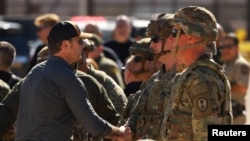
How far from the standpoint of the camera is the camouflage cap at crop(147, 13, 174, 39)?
802 cm

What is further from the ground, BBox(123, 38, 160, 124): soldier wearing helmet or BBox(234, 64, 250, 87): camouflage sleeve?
BBox(123, 38, 160, 124): soldier wearing helmet

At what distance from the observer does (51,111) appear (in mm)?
6953

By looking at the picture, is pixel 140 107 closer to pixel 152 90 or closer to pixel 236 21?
pixel 152 90

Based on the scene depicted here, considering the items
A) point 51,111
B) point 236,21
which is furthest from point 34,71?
point 236,21

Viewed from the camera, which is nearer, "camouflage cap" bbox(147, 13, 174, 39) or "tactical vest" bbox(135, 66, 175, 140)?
"tactical vest" bbox(135, 66, 175, 140)

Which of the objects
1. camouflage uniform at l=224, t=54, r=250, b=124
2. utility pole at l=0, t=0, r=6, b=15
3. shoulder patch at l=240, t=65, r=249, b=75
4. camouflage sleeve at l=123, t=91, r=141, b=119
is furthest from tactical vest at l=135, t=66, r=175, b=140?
utility pole at l=0, t=0, r=6, b=15

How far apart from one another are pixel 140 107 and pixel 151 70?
0.99 metres

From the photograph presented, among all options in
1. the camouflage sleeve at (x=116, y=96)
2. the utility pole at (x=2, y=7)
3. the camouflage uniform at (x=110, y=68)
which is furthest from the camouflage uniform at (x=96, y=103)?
the utility pole at (x=2, y=7)

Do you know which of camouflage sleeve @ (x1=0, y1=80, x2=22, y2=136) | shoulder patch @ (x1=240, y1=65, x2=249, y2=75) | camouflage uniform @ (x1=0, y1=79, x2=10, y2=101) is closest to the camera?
camouflage sleeve @ (x1=0, y1=80, x2=22, y2=136)

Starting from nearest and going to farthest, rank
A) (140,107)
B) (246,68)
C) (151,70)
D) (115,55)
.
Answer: (140,107) < (151,70) < (246,68) < (115,55)

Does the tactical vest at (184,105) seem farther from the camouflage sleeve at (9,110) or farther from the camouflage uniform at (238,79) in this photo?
the camouflage uniform at (238,79)

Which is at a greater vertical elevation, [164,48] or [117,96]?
[164,48]

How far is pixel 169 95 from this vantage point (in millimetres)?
7328

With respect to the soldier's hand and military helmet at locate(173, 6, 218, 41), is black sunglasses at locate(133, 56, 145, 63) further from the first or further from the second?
military helmet at locate(173, 6, 218, 41)
